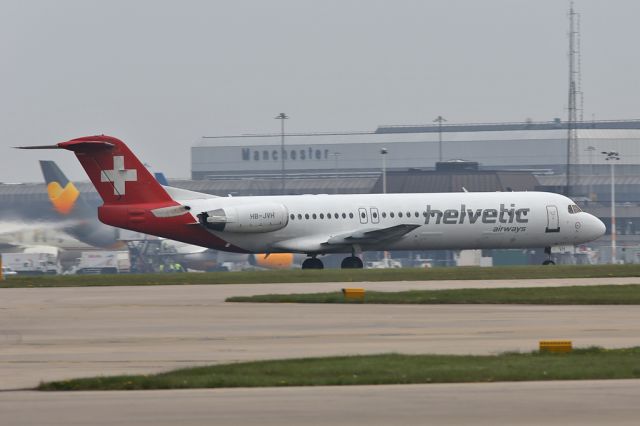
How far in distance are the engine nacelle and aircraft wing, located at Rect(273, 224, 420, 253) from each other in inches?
46.4

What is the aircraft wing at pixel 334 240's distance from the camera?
57562 mm

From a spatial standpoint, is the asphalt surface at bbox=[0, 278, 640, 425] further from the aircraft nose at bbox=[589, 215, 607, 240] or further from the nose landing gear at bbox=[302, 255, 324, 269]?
the aircraft nose at bbox=[589, 215, 607, 240]

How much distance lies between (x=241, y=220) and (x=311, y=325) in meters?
28.2

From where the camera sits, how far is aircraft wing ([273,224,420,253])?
5756 centimetres

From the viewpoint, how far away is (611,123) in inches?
7840

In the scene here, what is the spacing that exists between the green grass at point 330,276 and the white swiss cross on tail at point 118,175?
21.9 ft

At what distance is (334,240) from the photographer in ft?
189

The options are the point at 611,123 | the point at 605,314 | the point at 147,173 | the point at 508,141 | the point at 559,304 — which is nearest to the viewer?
the point at 605,314

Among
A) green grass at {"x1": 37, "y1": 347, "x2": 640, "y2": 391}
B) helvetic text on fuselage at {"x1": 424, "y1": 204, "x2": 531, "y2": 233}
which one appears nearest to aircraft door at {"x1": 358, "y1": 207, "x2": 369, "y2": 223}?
helvetic text on fuselage at {"x1": 424, "y1": 204, "x2": 531, "y2": 233}

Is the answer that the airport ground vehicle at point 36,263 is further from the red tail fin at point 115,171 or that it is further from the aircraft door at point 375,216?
the aircraft door at point 375,216

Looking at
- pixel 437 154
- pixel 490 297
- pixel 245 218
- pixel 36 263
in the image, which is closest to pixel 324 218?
pixel 245 218

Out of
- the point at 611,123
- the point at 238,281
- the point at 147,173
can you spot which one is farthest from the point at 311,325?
the point at 611,123

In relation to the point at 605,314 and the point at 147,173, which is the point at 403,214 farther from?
the point at 605,314

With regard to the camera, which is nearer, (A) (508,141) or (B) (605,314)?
Answer: (B) (605,314)
